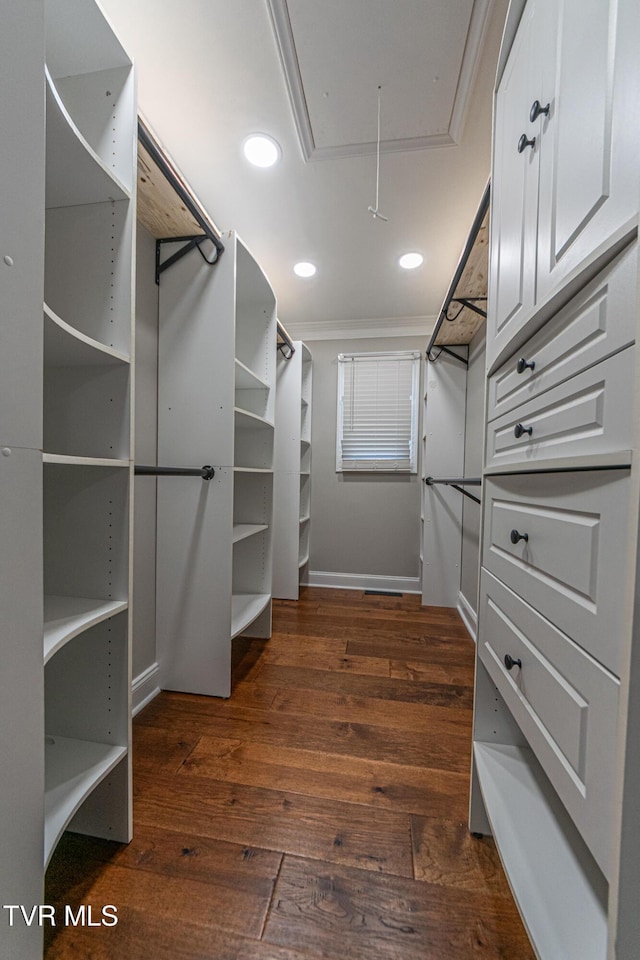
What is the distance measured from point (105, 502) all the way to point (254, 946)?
1.05 metres

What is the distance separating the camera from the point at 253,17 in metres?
1.06

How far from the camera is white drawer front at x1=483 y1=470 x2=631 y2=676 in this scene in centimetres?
44

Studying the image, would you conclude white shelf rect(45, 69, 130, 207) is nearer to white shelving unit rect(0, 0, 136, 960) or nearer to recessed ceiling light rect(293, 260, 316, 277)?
white shelving unit rect(0, 0, 136, 960)

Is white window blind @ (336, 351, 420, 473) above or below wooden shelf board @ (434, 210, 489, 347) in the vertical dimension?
below

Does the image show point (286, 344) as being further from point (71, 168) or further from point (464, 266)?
point (71, 168)

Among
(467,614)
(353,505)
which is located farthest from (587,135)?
(353,505)

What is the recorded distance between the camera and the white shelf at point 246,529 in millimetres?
1858

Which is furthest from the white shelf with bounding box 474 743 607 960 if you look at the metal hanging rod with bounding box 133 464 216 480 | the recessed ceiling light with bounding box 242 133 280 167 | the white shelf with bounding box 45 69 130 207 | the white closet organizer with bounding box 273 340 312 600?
the recessed ceiling light with bounding box 242 133 280 167

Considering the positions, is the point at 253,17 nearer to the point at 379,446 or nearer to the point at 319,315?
the point at 319,315

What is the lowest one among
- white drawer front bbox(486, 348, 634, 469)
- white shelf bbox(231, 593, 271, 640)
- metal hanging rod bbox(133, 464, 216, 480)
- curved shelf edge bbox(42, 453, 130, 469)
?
white shelf bbox(231, 593, 271, 640)

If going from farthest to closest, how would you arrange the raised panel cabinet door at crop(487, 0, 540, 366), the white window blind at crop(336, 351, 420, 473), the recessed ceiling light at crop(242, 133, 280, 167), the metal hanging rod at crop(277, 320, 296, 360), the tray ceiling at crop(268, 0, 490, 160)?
the white window blind at crop(336, 351, 420, 473), the metal hanging rod at crop(277, 320, 296, 360), the recessed ceiling light at crop(242, 133, 280, 167), the tray ceiling at crop(268, 0, 490, 160), the raised panel cabinet door at crop(487, 0, 540, 366)

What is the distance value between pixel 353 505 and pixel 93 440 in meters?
2.57

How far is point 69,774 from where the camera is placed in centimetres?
85

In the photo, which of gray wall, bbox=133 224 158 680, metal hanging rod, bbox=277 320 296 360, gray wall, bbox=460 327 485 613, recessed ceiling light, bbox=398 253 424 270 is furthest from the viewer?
metal hanging rod, bbox=277 320 296 360
